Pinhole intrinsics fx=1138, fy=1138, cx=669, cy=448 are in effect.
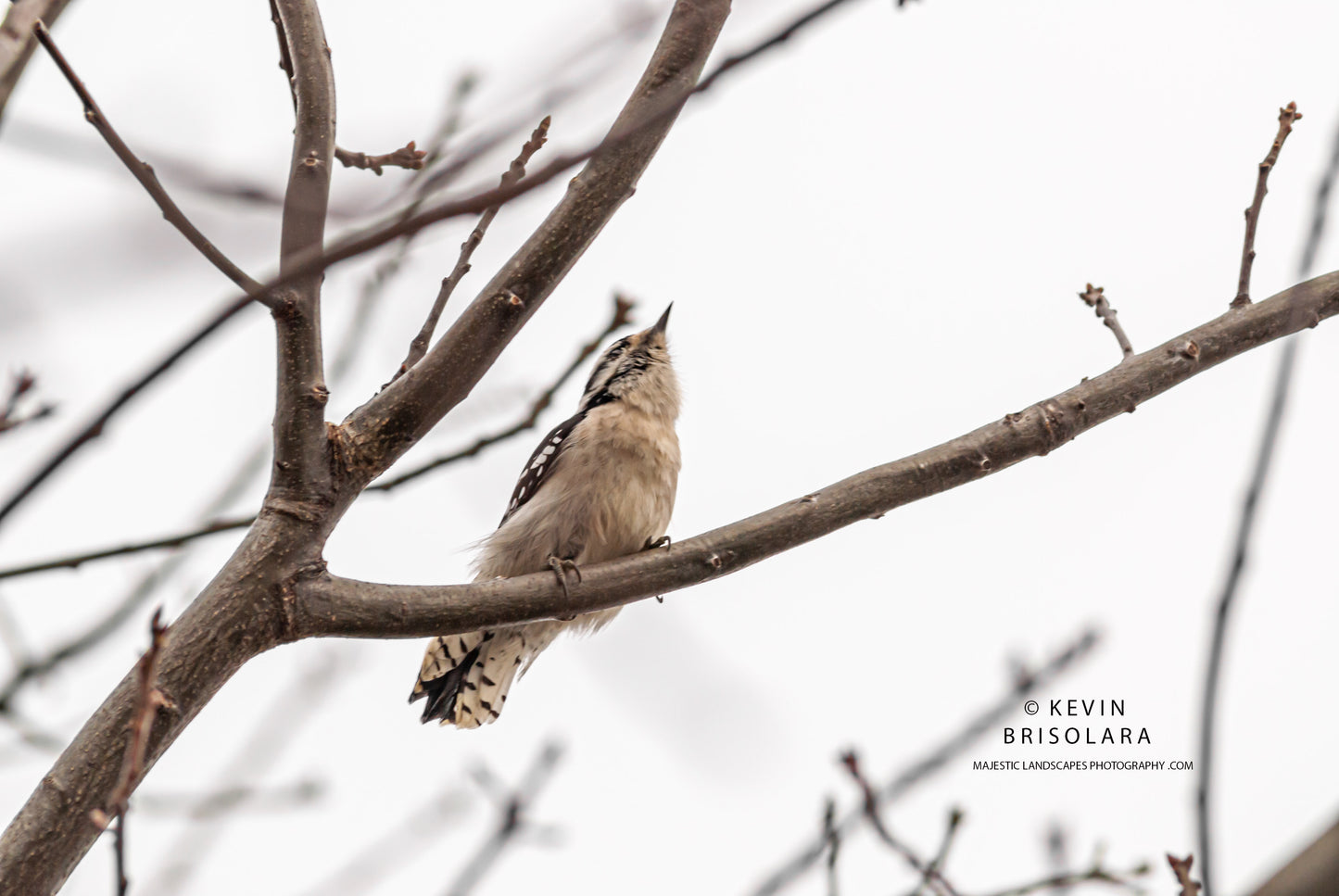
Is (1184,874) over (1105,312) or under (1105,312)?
under

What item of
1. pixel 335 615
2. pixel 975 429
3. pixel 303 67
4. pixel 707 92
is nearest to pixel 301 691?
pixel 335 615

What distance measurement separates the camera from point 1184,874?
1.47 meters

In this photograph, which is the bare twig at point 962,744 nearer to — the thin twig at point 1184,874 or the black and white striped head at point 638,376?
the thin twig at point 1184,874

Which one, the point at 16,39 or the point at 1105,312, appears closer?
the point at 16,39

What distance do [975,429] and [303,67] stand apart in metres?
1.84

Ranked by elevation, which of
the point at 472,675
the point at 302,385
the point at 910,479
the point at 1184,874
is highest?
the point at 472,675

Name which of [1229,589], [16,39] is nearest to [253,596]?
[16,39]

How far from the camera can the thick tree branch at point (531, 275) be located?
8.47 ft

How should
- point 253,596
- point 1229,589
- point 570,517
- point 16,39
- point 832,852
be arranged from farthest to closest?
point 570,517, point 253,596, point 832,852, point 1229,589, point 16,39

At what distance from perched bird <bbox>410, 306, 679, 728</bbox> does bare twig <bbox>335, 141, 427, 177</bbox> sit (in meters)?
1.26

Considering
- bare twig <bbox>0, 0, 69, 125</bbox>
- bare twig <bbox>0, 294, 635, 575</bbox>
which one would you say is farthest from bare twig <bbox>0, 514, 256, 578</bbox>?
bare twig <bbox>0, 0, 69, 125</bbox>

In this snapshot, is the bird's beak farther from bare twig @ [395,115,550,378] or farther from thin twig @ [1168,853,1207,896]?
thin twig @ [1168,853,1207,896]

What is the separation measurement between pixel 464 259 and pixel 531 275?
559mm

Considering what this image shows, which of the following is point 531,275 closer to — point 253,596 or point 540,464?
point 253,596
